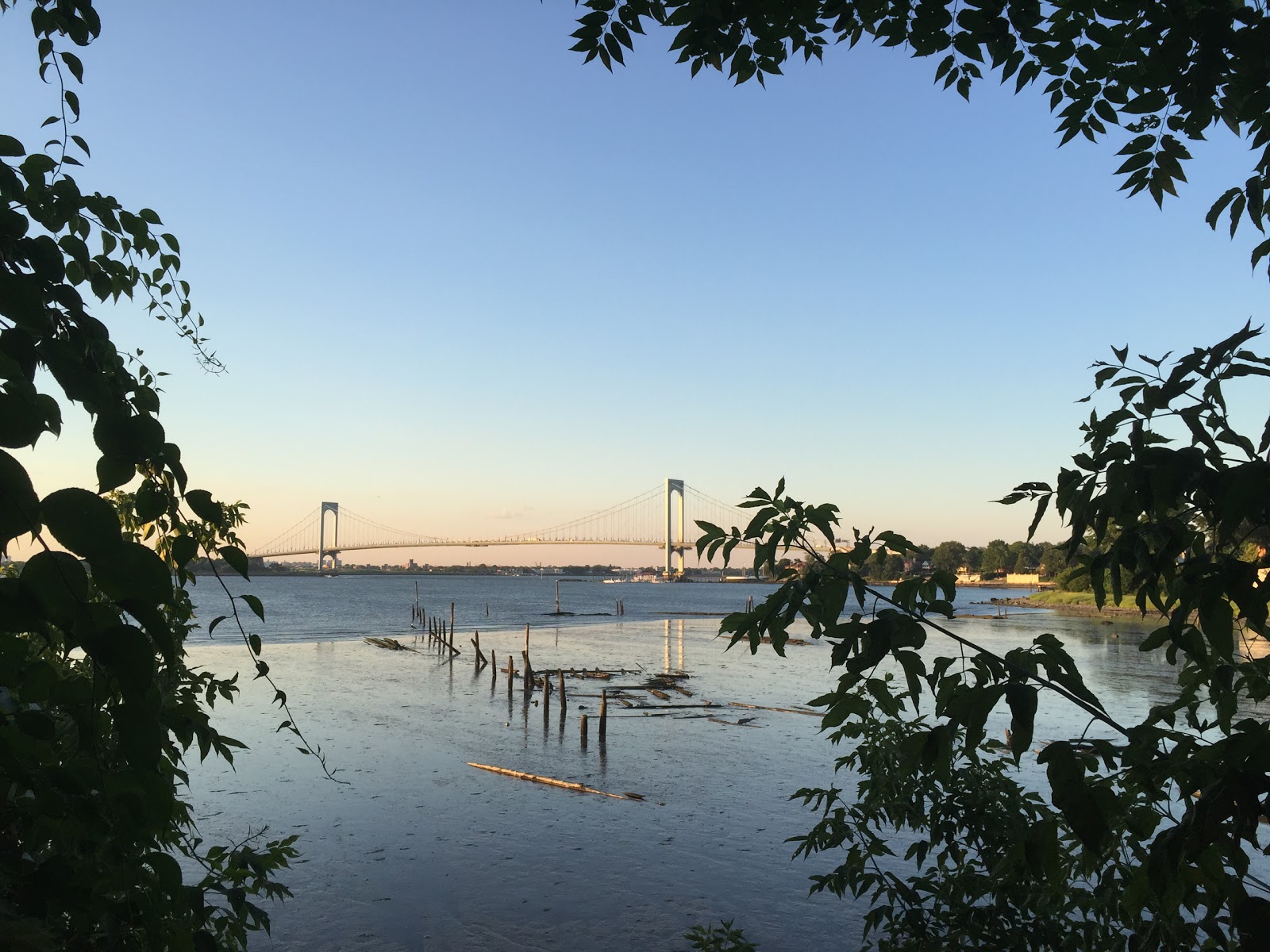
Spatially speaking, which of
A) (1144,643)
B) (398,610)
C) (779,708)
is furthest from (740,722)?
(398,610)

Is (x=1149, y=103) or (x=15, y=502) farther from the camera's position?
(x=1149, y=103)

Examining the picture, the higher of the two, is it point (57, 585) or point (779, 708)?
point (57, 585)

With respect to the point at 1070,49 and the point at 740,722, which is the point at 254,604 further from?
the point at 740,722

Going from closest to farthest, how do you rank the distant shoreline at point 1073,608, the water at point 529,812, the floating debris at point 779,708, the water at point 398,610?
the water at point 529,812, the floating debris at point 779,708, the water at point 398,610, the distant shoreline at point 1073,608

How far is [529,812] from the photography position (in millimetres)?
16812

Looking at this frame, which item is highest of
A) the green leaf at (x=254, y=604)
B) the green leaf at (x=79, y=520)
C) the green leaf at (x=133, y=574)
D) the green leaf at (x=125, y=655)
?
the green leaf at (x=79, y=520)

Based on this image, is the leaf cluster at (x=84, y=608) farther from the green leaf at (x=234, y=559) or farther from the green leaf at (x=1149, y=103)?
the green leaf at (x=1149, y=103)

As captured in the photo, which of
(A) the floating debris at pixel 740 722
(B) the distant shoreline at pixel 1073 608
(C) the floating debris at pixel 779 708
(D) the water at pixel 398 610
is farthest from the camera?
(B) the distant shoreline at pixel 1073 608

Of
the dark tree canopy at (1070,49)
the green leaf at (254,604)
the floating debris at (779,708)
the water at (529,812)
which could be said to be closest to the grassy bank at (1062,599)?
the water at (529,812)

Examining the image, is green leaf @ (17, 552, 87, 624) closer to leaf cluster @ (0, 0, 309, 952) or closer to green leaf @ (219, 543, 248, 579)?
leaf cluster @ (0, 0, 309, 952)

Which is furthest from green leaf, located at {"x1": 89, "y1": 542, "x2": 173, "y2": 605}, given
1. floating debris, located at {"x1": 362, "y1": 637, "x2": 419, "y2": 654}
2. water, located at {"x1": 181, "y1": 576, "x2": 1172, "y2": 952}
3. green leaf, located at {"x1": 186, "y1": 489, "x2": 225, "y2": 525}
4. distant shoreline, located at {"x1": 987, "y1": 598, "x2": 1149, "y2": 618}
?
distant shoreline, located at {"x1": 987, "y1": 598, "x2": 1149, "y2": 618}

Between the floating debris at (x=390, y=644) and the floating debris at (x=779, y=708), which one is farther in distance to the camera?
the floating debris at (x=390, y=644)

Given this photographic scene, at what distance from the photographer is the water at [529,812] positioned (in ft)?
39.0

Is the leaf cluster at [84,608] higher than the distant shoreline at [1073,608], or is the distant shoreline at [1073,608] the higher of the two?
the leaf cluster at [84,608]
